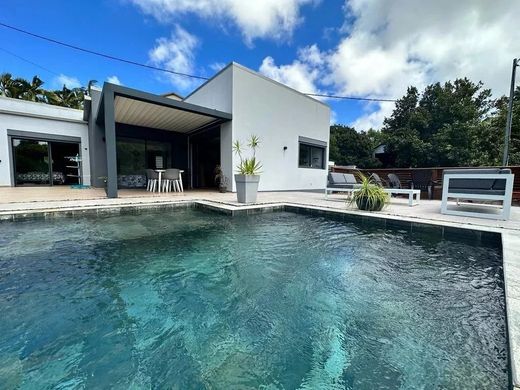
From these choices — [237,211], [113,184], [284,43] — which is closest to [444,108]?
[284,43]

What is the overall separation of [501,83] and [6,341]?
26.0 m

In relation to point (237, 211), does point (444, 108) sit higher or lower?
higher

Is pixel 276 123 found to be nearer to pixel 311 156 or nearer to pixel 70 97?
pixel 311 156

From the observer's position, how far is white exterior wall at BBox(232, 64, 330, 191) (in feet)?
28.7

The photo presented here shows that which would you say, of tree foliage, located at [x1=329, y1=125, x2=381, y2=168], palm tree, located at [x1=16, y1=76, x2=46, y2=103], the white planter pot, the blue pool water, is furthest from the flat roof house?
tree foliage, located at [x1=329, y1=125, x2=381, y2=168]

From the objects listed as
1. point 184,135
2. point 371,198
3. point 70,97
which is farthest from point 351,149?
point 70,97

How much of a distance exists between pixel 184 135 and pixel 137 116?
2.96 metres

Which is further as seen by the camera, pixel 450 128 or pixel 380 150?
pixel 380 150

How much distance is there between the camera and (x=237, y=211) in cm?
523

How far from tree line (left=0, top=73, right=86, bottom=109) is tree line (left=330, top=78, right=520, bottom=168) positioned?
988 inches

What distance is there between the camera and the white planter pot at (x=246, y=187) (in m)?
5.89

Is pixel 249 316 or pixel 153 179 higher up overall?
pixel 153 179

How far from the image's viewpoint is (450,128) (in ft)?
57.1

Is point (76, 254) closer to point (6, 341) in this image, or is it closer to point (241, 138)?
point (6, 341)
